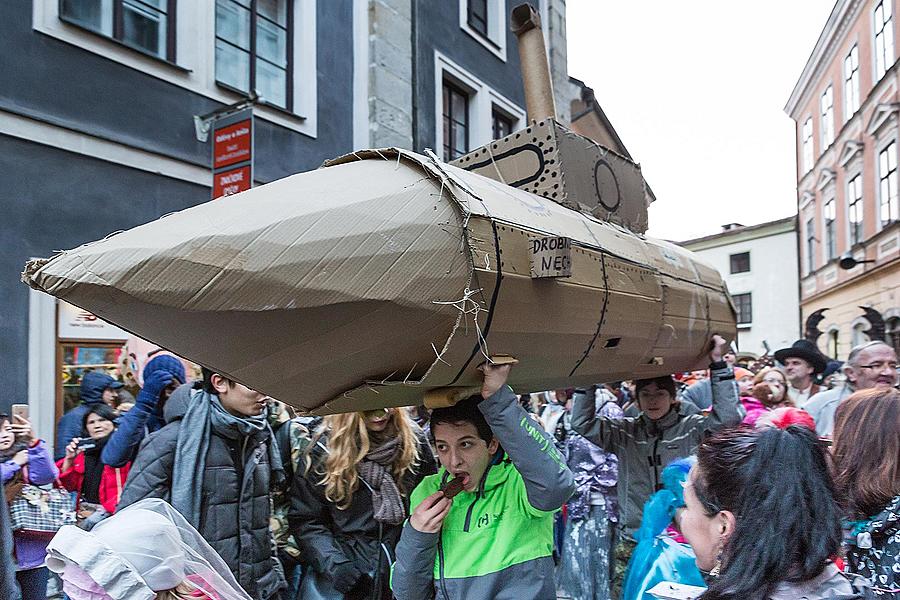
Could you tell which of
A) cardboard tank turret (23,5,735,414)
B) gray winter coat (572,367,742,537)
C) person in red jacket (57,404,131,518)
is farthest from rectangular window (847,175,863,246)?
cardboard tank turret (23,5,735,414)

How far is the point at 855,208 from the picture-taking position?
20.8 metres

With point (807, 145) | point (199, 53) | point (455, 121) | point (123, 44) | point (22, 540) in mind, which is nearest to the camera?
point (22, 540)

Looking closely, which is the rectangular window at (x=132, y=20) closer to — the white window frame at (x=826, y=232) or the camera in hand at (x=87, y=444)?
the camera in hand at (x=87, y=444)

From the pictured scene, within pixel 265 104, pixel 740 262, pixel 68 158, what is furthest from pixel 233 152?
pixel 740 262

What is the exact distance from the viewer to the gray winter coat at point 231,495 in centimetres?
278

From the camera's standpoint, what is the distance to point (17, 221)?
223 inches

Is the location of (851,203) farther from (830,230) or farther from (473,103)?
(473,103)

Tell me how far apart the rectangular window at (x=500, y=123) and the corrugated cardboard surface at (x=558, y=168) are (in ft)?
32.5

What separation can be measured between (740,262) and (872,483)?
33.8 m

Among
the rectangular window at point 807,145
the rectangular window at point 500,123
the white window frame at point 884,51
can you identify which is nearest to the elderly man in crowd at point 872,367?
the rectangular window at point 500,123

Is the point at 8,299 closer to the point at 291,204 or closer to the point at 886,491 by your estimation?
the point at 291,204

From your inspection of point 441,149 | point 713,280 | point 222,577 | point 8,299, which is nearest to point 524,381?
point 222,577

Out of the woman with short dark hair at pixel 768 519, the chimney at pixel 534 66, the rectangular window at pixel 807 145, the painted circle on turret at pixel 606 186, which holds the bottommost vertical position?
the woman with short dark hair at pixel 768 519

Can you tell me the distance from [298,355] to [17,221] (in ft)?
16.6
